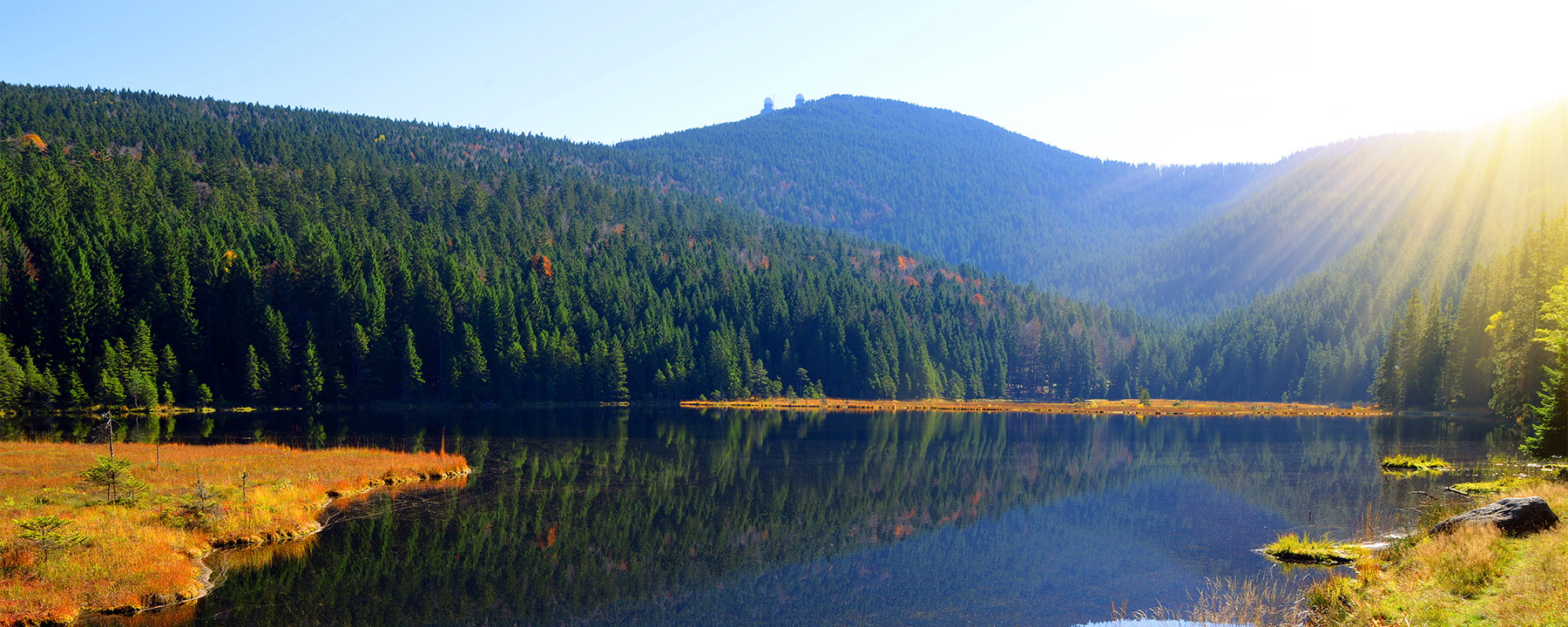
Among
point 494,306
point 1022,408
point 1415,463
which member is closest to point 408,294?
point 494,306

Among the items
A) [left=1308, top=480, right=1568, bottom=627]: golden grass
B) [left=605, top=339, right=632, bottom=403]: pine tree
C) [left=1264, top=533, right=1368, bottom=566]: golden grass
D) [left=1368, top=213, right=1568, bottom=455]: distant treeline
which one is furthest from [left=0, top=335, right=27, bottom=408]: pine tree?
[left=1368, top=213, right=1568, bottom=455]: distant treeline

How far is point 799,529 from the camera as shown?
3622cm

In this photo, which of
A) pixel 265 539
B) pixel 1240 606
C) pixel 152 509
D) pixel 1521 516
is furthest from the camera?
pixel 265 539

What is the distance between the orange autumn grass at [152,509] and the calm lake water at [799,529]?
4.19 feet

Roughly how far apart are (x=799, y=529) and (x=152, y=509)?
76.8 ft

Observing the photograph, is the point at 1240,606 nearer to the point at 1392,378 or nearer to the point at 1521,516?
the point at 1521,516

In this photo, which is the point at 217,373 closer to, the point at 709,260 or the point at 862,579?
the point at 709,260

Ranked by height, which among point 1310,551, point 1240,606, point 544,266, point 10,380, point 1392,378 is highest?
point 544,266

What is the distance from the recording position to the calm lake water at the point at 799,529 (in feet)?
82.4

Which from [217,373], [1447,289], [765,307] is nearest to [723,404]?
[765,307]

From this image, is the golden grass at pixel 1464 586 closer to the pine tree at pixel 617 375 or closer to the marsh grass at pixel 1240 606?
the marsh grass at pixel 1240 606

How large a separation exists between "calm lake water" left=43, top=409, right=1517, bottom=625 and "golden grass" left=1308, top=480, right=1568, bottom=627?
17.1 ft

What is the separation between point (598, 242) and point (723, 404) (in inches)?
2058

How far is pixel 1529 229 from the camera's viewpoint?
91.9m
